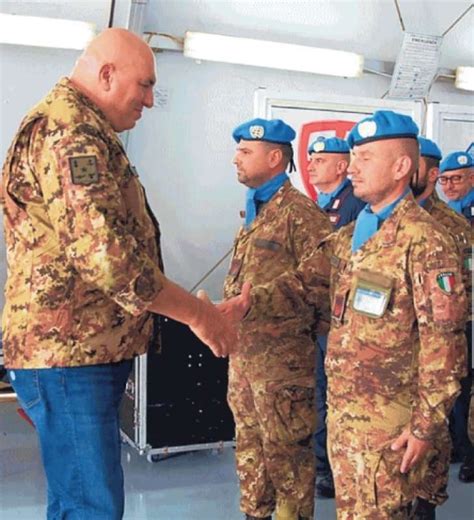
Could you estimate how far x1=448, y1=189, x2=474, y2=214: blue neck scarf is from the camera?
464cm

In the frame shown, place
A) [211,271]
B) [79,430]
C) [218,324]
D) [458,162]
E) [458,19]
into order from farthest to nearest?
[458,19] → [211,271] → [458,162] → [218,324] → [79,430]

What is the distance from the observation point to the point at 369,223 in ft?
7.54

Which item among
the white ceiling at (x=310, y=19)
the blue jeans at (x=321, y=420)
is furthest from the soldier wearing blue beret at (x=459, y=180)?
Result: the blue jeans at (x=321, y=420)

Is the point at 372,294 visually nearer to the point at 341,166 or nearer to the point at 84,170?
the point at 84,170

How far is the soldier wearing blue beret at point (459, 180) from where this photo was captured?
15.2 ft

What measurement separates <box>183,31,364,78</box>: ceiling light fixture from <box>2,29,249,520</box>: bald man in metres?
2.84

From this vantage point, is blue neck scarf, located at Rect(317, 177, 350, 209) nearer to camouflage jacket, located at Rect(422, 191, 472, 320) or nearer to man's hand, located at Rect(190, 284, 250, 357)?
camouflage jacket, located at Rect(422, 191, 472, 320)

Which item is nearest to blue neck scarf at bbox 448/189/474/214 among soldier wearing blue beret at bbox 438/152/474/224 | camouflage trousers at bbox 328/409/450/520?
soldier wearing blue beret at bbox 438/152/474/224

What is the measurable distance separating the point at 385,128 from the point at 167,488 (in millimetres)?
2191

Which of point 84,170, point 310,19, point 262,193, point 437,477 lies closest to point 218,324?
point 84,170

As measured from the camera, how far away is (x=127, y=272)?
1.74m

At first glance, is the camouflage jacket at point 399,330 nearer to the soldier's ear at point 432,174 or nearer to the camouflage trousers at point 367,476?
the camouflage trousers at point 367,476

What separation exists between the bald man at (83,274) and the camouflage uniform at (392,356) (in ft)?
1.57

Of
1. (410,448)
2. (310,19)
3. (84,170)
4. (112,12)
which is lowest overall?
(410,448)
